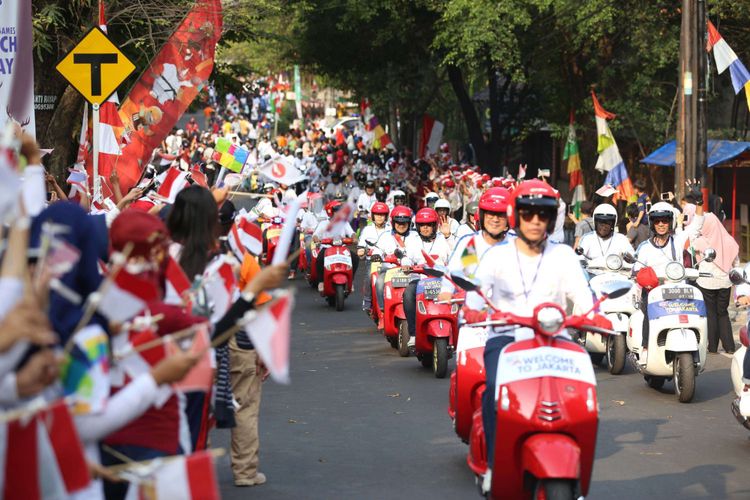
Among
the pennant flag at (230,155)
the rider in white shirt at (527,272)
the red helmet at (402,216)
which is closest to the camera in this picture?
the rider in white shirt at (527,272)

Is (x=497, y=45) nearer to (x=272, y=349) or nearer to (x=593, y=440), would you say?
(x=593, y=440)

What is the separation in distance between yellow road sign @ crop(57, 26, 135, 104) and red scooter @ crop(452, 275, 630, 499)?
23.5 ft

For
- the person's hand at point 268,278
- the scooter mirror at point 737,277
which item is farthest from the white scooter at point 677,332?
the person's hand at point 268,278

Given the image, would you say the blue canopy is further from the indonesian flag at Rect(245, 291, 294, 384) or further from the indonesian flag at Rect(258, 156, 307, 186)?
the indonesian flag at Rect(245, 291, 294, 384)

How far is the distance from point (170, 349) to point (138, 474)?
0.47 metres

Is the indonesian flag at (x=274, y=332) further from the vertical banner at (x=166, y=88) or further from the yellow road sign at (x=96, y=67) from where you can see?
the vertical banner at (x=166, y=88)

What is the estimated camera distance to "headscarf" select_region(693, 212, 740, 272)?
1566 cm

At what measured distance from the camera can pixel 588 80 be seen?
3294cm

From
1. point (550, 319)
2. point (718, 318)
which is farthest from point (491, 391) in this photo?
point (718, 318)

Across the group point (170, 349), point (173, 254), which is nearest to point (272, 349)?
point (170, 349)

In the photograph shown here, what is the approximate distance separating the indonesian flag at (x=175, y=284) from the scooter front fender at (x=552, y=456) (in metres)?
1.91

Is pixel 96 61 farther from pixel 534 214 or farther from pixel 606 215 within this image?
pixel 534 214

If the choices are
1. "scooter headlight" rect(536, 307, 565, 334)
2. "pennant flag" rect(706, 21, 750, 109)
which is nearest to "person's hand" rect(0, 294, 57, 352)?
"scooter headlight" rect(536, 307, 565, 334)

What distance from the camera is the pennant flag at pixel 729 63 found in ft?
66.9
